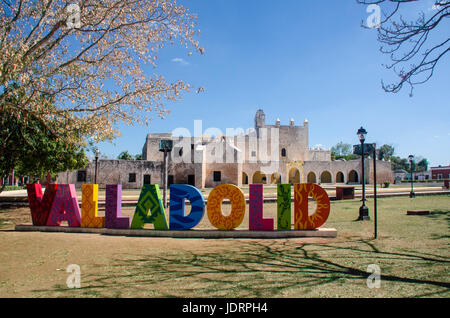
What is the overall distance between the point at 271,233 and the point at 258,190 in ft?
4.15

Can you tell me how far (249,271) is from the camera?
501 centimetres

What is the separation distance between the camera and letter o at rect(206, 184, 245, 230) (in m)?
8.55

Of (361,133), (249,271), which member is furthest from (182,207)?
(361,133)

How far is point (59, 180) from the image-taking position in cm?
3062

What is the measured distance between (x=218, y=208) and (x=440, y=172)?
213 feet

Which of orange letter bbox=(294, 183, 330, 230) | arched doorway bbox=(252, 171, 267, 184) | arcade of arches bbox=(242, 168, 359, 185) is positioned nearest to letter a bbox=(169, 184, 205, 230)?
orange letter bbox=(294, 183, 330, 230)

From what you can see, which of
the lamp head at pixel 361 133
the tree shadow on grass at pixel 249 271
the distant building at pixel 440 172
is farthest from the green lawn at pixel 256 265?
the distant building at pixel 440 172

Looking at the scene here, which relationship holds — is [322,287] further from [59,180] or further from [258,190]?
[59,180]

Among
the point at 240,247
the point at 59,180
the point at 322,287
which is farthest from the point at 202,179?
the point at 322,287

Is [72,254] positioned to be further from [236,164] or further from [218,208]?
[236,164]

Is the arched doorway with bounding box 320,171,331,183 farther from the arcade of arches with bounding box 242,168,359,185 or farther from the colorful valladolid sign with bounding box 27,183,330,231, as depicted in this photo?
the colorful valladolid sign with bounding box 27,183,330,231

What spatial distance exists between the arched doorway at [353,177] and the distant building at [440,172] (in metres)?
22.6

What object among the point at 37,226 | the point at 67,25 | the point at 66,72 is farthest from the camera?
the point at 37,226
